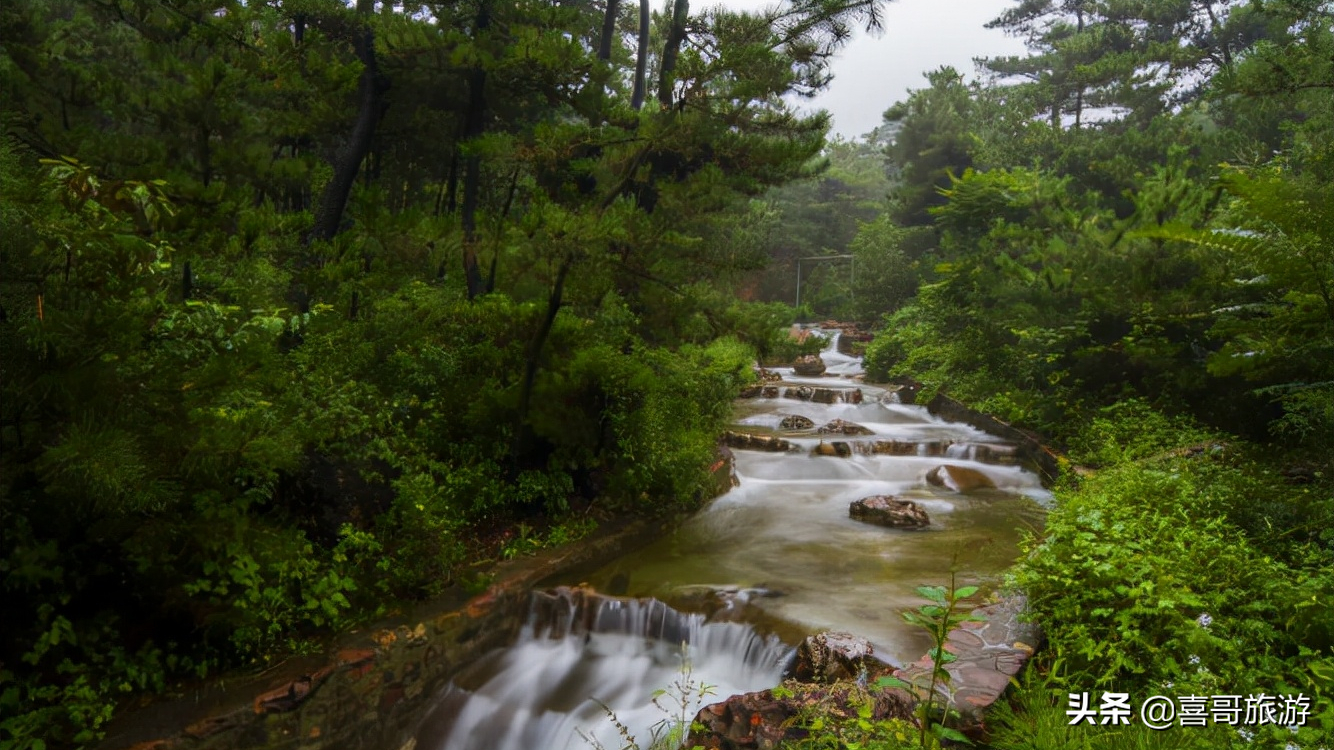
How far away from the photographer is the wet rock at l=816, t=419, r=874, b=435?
1306 centimetres

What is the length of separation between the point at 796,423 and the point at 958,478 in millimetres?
3925

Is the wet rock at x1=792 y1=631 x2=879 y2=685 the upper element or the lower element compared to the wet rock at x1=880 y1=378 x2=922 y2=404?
lower

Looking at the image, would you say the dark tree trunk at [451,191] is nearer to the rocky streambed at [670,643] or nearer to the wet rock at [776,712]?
the rocky streambed at [670,643]

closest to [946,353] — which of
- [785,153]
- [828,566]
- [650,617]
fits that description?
[785,153]

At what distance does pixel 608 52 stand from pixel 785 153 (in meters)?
4.34

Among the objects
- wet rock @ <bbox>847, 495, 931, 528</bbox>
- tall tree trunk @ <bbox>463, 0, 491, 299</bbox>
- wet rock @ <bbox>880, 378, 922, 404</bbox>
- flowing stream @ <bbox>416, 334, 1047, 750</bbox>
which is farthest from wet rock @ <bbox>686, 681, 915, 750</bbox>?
wet rock @ <bbox>880, 378, 922, 404</bbox>

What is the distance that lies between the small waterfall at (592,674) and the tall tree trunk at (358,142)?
5617 millimetres

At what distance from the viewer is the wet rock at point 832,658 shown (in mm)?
4633

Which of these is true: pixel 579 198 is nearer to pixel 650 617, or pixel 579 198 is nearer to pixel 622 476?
pixel 622 476

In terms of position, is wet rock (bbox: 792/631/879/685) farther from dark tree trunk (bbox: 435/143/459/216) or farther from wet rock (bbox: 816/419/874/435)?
wet rock (bbox: 816/419/874/435)

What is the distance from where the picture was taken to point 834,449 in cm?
1155

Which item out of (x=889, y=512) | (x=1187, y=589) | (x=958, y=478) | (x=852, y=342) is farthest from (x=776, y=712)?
(x=852, y=342)

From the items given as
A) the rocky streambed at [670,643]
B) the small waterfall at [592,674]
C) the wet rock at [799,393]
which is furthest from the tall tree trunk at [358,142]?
the wet rock at [799,393]

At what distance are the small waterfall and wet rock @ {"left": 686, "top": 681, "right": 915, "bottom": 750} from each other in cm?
52
